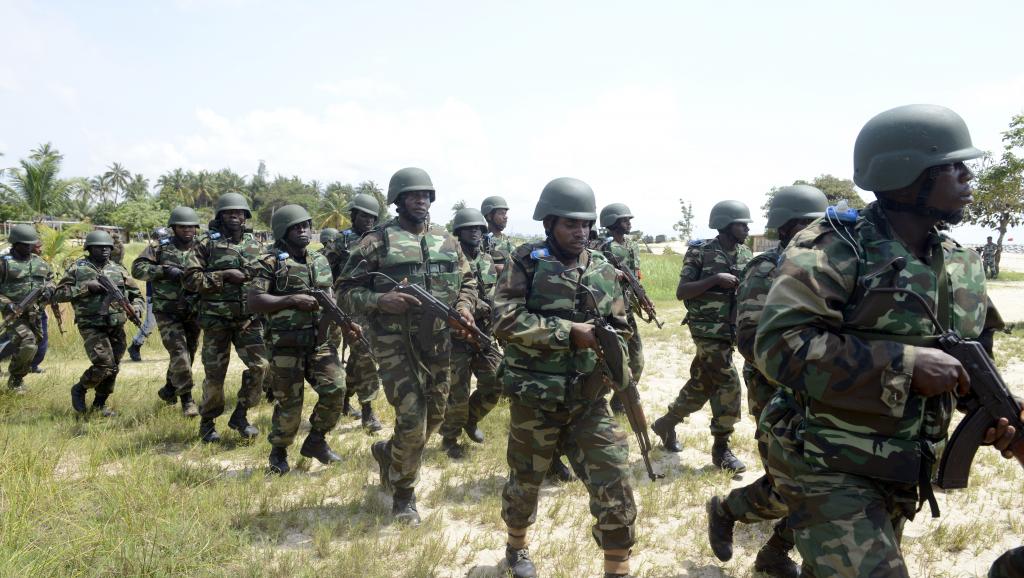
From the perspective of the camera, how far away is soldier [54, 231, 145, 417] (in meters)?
6.92

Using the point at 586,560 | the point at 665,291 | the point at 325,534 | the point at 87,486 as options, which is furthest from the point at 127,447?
the point at 665,291

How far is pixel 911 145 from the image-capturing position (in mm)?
2301

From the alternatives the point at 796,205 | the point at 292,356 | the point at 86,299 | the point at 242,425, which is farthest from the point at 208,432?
the point at 796,205

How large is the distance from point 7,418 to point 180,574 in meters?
4.97

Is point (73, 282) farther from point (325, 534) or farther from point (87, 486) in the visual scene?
point (325, 534)

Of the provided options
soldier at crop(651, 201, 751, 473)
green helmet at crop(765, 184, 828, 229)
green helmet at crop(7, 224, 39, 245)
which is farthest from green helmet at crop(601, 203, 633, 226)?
green helmet at crop(7, 224, 39, 245)

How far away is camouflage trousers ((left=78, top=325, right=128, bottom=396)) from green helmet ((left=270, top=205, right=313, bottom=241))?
319cm

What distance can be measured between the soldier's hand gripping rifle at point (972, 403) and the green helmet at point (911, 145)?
0.36 m

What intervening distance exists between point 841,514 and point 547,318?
161cm

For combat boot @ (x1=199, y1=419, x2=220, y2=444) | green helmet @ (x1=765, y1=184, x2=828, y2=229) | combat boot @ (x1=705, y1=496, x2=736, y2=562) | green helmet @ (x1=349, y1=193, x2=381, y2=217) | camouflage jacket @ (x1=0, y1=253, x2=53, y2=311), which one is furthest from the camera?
camouflage jacket @ (x1=0, y1=253, x2=53, y2=311)

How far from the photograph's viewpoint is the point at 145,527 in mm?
3645

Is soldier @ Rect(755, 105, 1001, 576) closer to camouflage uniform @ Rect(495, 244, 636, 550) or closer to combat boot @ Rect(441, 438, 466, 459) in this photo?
camouflage uniform @ Rect(495, 244, 636, 550)

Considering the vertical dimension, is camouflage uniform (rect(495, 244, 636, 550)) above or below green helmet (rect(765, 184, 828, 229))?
below

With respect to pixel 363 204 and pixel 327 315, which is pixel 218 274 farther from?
pixel 363 204
